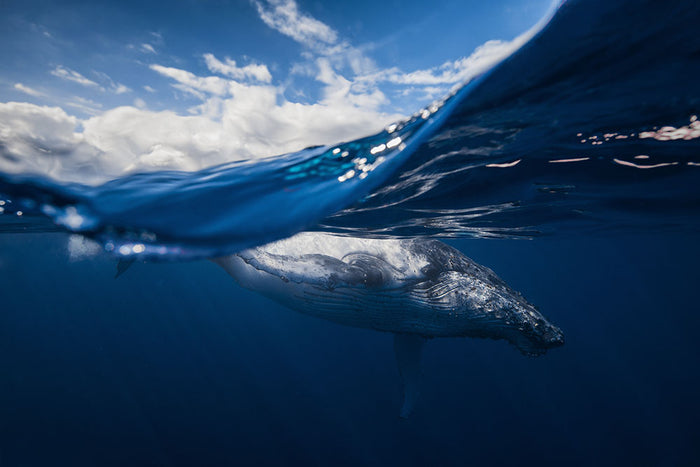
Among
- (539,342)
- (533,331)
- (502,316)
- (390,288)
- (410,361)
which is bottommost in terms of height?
(410,361)

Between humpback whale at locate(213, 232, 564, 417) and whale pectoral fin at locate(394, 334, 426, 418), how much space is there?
150 centimetres

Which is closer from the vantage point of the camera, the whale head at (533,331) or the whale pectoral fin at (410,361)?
the whale head at (533,331)

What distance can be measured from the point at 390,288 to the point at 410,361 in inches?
142

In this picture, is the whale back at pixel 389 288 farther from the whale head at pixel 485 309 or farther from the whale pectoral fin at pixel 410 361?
the whale pectoral fin at pixel 410 361

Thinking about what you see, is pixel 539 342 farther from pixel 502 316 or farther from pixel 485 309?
pixel 485 309

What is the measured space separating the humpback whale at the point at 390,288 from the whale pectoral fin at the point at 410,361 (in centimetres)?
150

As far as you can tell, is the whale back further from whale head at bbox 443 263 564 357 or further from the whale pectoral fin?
the whale pectoral fin

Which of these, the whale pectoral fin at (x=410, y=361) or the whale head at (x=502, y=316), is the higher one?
the whale head at (x=502, y=316)

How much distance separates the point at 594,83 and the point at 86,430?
30277 mm

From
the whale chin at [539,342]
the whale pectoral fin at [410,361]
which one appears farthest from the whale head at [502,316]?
the whale pectoral fin at [410,361]

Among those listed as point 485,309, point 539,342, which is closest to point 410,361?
point 485,309

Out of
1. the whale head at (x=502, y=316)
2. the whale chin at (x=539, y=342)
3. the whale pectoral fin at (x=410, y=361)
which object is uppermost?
the whale head at (x=502, y=316)

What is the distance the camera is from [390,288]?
5.66 meters

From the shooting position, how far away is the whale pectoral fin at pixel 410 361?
7848 millimetres
